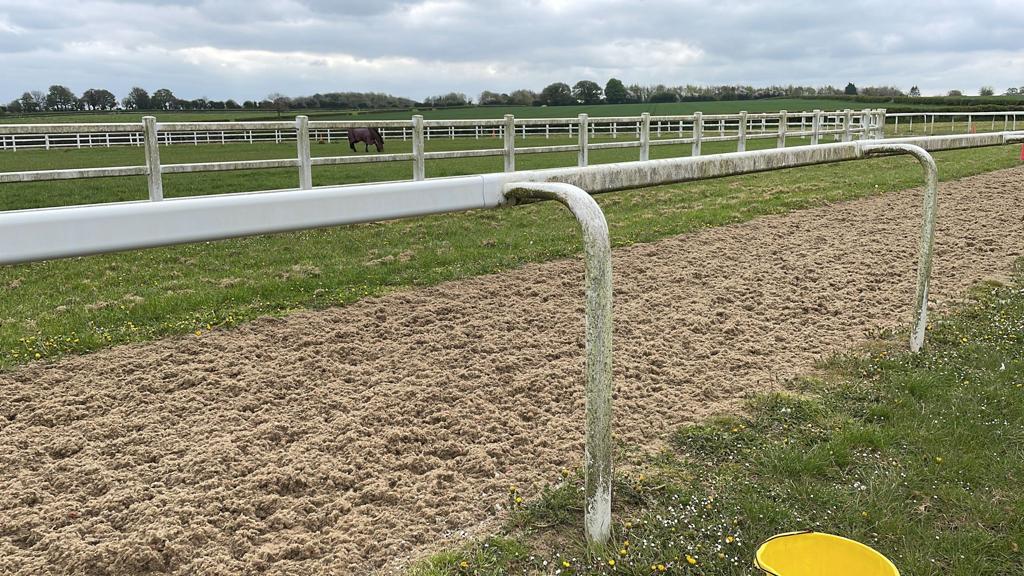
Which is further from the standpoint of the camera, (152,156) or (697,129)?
(697,129)

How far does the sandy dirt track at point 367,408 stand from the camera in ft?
8.00

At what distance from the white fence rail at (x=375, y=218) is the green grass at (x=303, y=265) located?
262cm

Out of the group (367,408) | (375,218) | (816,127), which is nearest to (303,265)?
(367,408)

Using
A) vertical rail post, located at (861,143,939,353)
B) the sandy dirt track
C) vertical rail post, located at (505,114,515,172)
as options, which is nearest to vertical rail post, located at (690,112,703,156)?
vertical rail post, located at (505,114,515,172)

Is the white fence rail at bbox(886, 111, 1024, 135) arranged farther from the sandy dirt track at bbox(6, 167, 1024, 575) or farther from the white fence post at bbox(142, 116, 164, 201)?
the sandy dirt track at bbox(6, 167, 1024, 575)

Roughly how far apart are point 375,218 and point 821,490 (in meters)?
1.83

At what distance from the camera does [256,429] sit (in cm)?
309

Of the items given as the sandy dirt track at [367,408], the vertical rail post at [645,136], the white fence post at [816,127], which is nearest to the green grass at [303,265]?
the sandy dirt track at [367,408]

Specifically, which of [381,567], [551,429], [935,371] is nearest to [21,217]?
[381,567]

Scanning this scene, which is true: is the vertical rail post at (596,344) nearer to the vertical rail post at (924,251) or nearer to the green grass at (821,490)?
the green grass at (821,490)

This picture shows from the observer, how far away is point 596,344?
87.7 inches

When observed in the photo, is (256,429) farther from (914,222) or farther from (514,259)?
(914,222)

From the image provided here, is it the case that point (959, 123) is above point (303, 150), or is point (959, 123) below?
above

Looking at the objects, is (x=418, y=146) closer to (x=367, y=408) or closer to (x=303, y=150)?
(x=303, y=150)
